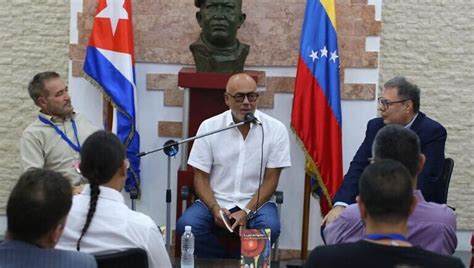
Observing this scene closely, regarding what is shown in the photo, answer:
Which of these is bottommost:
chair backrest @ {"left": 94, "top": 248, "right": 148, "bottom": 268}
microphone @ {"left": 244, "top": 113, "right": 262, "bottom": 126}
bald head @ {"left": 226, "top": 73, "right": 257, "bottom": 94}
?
chair backrest @ {"left": 94, "top": 248, "right": 148, "bottom": 268}

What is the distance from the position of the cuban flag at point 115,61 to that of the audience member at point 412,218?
264 centimetres

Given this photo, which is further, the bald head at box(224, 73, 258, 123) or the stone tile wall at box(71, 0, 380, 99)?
the stone tile wall at box(71, 0, 380, 99)

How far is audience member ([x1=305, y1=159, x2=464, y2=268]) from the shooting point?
202 centimetres

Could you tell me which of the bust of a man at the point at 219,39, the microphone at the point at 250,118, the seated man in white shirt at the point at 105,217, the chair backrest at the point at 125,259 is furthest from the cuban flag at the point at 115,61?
the chair backrest at the point at 125,259

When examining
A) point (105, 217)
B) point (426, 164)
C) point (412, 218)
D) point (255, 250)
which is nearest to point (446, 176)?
point (426, 164)

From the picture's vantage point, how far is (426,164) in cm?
400

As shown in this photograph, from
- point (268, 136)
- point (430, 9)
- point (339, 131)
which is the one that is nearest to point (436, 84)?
point (430, 9)

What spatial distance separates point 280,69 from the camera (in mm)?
5367

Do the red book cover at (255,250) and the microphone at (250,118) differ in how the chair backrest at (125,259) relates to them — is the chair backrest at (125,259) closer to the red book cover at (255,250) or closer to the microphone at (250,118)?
the red book cover at (255,250)

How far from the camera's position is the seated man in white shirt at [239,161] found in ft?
14.4

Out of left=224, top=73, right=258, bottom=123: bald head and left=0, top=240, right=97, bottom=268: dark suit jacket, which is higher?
left=224, top=73, right=258, bottom=123: bald head

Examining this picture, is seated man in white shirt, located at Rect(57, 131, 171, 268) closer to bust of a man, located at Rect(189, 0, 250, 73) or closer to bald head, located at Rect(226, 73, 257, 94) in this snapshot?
bald head, located at Rect(226, 73, 257, 94)

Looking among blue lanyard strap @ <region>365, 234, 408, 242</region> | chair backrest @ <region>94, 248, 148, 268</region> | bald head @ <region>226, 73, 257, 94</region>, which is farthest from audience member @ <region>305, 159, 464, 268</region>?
bald head @ <region>226, 73, 257, 94</region>

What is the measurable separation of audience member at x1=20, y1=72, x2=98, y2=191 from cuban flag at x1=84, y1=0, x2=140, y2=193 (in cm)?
84
